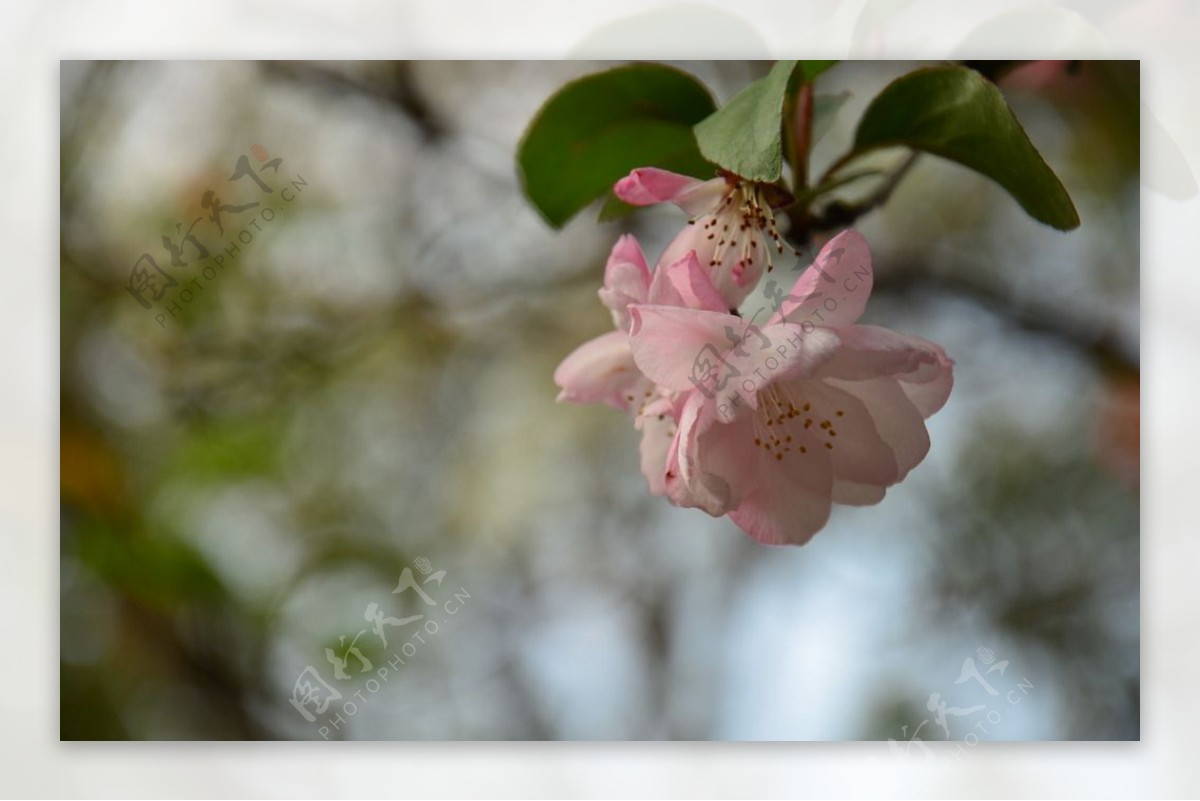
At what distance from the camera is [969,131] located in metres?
1.05

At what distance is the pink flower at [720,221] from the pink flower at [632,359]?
1.4 inches

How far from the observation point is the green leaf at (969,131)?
3.35 ft

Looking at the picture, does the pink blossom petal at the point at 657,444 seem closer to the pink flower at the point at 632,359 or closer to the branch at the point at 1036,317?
the pink flower at the point at 632,359

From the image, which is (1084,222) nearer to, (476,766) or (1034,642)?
(1034,642)

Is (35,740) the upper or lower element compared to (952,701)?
lower

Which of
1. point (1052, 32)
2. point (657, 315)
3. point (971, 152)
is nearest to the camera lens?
point (657, 315)

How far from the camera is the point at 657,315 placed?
93cm

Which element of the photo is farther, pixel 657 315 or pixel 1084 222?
pixel 1084 222

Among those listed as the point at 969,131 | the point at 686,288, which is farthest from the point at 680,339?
the point at 969,131

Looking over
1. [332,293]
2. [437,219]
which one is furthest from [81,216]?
[437,219]

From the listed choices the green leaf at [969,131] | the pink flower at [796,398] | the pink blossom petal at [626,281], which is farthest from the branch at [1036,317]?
the pink blossom petal at [626,281]

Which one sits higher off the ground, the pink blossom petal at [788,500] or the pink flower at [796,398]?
the pink flower at [796,398]

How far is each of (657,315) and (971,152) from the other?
1.21ft

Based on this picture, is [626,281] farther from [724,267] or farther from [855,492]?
[855,492]
